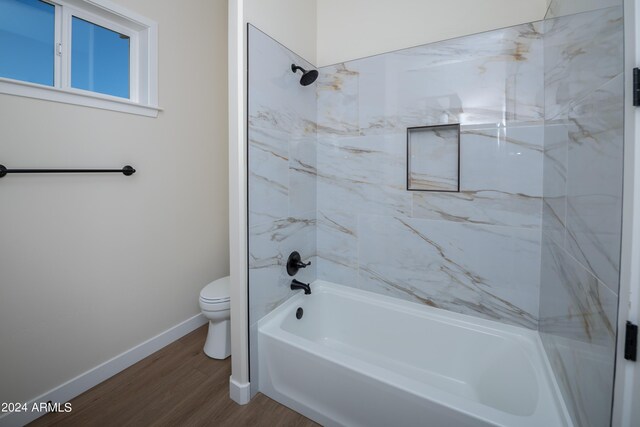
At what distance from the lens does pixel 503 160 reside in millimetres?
1477

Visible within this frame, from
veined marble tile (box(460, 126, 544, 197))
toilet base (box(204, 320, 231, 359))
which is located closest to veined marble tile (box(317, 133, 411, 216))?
veined marble tile (box(460, 126, 544, 197))

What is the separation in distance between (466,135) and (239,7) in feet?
4.46

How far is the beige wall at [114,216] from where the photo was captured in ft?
4.34

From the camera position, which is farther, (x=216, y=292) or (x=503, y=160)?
(x=216, y=292)

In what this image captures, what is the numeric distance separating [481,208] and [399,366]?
1062 millimetres

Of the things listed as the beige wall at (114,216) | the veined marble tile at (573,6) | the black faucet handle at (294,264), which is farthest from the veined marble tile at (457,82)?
the beige wall at (114,216)

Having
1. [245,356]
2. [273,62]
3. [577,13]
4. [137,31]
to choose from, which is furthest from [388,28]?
[245,356]

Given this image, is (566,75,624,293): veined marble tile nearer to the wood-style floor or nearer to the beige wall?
the wood-style floor

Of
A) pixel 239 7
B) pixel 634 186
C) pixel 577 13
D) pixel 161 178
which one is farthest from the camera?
pixel 161 178

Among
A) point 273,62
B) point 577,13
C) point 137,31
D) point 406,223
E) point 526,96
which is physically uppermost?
point 137,31

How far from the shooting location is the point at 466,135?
5.10 ft

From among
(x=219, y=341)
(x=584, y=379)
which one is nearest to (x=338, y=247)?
(x=219, y=341)

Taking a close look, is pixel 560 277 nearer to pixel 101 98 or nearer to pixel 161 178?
pixel 161 178

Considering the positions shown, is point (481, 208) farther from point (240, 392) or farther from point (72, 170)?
point (72, 170)
